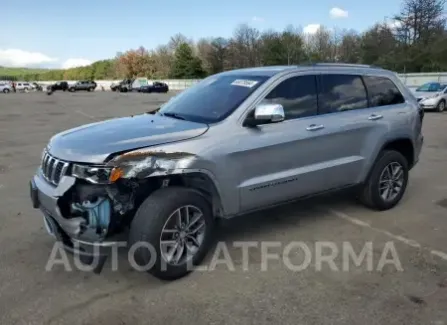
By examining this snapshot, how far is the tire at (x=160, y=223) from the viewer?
3797 millimetres

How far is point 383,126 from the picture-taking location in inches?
223

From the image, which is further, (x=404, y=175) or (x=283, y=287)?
(x=404, y=175)

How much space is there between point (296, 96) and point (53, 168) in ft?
8.37

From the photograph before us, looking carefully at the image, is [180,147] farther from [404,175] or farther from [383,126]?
[404,175]

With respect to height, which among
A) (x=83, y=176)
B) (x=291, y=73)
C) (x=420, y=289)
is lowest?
(x=420, y=289)

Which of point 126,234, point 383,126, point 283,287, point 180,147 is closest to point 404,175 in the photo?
point 383,126

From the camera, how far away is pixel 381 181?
5.87 m

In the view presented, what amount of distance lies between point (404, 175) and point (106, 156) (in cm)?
406

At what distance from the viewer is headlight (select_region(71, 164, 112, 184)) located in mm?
3715

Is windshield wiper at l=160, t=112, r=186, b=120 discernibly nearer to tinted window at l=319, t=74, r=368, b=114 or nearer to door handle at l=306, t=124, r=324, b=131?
door handle at l=306, t=124, r=324, b=131

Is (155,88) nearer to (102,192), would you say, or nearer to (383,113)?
(383,113)

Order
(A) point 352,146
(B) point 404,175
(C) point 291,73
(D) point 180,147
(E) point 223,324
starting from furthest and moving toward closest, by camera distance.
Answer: (B) point 404,175, (A) point 352,146, (C) point 291,73, (D) point 180,147, (E) point 223,324

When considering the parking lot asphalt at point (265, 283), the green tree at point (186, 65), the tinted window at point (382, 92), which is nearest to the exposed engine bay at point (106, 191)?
the parking lot asphalt at point (265, 283)

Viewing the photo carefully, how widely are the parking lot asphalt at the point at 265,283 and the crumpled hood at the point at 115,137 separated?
1132 millimetres
